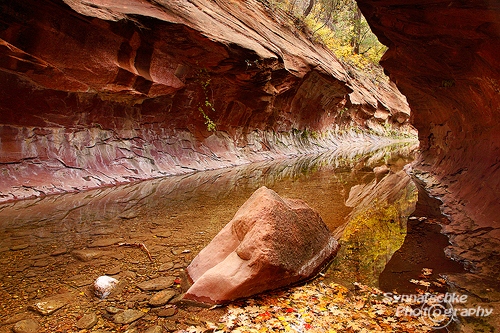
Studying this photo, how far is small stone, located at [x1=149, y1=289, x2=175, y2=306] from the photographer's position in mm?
3418

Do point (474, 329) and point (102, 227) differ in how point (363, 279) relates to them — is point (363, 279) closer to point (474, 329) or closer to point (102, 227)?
point (474, 329)

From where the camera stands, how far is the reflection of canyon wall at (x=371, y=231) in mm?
4243

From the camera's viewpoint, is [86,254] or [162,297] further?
[86,254]

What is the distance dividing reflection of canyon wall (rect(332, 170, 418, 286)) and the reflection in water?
1 cm

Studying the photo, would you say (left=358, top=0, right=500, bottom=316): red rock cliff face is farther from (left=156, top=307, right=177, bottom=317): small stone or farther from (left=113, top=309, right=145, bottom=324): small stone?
(left=113, top=309, right=145, bottom=324): small stone

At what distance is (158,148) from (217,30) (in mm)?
4803

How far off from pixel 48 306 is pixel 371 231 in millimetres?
4921

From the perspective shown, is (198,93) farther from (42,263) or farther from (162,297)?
(162,297)

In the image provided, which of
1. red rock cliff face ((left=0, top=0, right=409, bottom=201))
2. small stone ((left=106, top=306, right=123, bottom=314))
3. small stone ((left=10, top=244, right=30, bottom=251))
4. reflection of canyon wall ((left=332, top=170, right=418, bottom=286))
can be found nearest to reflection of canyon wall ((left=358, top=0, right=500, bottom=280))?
reflection of canyon wall ((left=332, top=170, right=418, bottom=286))

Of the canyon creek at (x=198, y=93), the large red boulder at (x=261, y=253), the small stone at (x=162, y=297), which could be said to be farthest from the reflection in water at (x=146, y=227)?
the canyon creek at (x=198, y=93)

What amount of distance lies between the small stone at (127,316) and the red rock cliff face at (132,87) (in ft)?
20.9

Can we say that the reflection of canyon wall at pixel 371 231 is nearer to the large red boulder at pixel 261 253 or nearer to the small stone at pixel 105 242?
the large red boulder at pixel 261 253

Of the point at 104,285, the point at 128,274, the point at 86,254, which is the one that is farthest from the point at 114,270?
the point at 86,254

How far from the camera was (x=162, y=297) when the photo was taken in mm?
3527
